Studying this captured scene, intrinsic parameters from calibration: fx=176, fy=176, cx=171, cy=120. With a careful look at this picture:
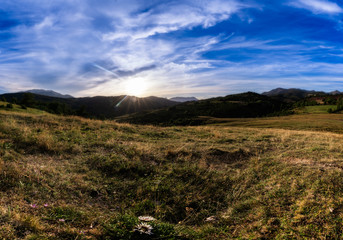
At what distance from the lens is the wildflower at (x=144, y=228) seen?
344cm

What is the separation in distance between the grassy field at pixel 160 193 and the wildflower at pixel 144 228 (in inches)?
0.8

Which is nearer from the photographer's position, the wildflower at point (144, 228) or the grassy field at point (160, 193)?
the wildflower at point (144, 228)

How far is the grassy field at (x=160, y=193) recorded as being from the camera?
369cm

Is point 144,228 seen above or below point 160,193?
above

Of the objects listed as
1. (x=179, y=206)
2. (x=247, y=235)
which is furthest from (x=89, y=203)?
(x=247, y=235)

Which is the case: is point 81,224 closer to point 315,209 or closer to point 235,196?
point 235,196

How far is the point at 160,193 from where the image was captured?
5.70 m

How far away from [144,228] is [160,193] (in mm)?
2147

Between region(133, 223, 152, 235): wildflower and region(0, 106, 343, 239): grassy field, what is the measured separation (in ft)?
0.06

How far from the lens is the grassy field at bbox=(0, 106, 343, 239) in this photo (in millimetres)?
3691

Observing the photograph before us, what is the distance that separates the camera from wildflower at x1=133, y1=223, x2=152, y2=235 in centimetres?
344

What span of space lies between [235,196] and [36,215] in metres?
5.42

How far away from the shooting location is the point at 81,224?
3891mm

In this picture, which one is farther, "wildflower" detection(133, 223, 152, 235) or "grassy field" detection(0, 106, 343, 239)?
"grassy field" detection(0, 106, 343, 239)
